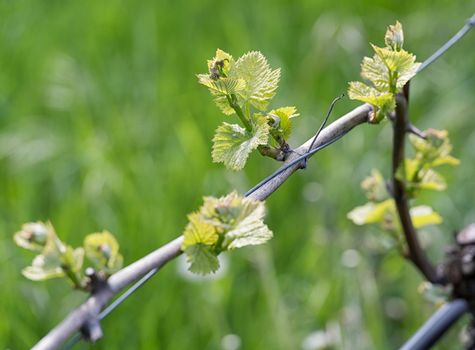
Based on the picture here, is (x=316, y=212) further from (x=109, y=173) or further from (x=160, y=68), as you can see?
(x=160, y=68)

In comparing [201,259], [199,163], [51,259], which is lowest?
[201,259]

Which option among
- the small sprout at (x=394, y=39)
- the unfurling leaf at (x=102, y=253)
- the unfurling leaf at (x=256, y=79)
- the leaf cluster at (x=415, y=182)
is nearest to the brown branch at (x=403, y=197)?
the leaf cluster at (x=415, y=182)

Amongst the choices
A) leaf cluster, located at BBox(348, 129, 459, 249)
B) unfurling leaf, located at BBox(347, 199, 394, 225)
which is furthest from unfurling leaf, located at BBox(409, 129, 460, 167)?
unfurling leaf, located at BBox(347, 199, 394, 225)

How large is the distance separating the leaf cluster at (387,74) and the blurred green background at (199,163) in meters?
0.42

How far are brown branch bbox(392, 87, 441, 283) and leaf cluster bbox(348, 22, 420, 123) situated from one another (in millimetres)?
124

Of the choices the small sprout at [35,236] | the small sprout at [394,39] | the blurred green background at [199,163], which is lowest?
the small sprout at [394,39]

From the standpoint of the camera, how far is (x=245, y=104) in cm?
75

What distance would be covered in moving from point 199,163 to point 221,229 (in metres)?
1.40

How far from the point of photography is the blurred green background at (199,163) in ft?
5.39

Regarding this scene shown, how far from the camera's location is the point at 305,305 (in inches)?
69.6

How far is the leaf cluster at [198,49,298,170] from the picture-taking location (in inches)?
28.1

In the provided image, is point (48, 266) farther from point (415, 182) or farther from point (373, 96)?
point (415, 182)

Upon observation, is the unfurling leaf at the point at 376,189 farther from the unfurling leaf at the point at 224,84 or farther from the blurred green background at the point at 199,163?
the unfurling leaf at the point at 224,84

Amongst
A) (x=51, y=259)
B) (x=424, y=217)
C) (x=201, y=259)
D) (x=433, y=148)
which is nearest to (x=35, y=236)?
(x=51, y=259)
